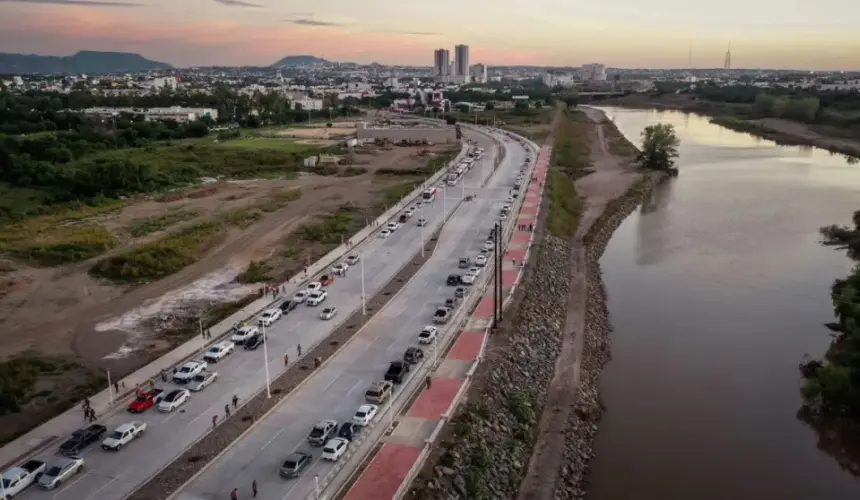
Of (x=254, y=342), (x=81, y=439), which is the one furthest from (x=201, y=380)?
(x=81, y=439)

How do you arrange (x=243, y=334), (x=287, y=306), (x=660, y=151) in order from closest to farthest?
(x=243, y=334), (x=287, y=306), (x=660, y=151)

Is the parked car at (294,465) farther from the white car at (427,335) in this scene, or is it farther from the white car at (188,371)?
the white car at (427,335)

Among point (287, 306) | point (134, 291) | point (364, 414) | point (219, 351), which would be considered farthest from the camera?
point (134, 291)

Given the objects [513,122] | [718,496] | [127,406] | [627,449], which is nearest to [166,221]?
[127,406]

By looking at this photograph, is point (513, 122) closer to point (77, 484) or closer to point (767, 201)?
point (767, 201)

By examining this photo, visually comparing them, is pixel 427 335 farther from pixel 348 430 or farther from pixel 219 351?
pixel 219 351

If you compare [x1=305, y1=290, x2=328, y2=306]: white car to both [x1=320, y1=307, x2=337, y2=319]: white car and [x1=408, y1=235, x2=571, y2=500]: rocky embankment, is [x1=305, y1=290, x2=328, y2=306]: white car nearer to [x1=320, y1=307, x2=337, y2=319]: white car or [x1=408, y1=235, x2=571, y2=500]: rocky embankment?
[x1=320, y1=307, x2=337, y2=319]: white car

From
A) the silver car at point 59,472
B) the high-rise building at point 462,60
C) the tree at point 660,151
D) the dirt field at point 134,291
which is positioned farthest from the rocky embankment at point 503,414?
the high-rise building at point 462,60
